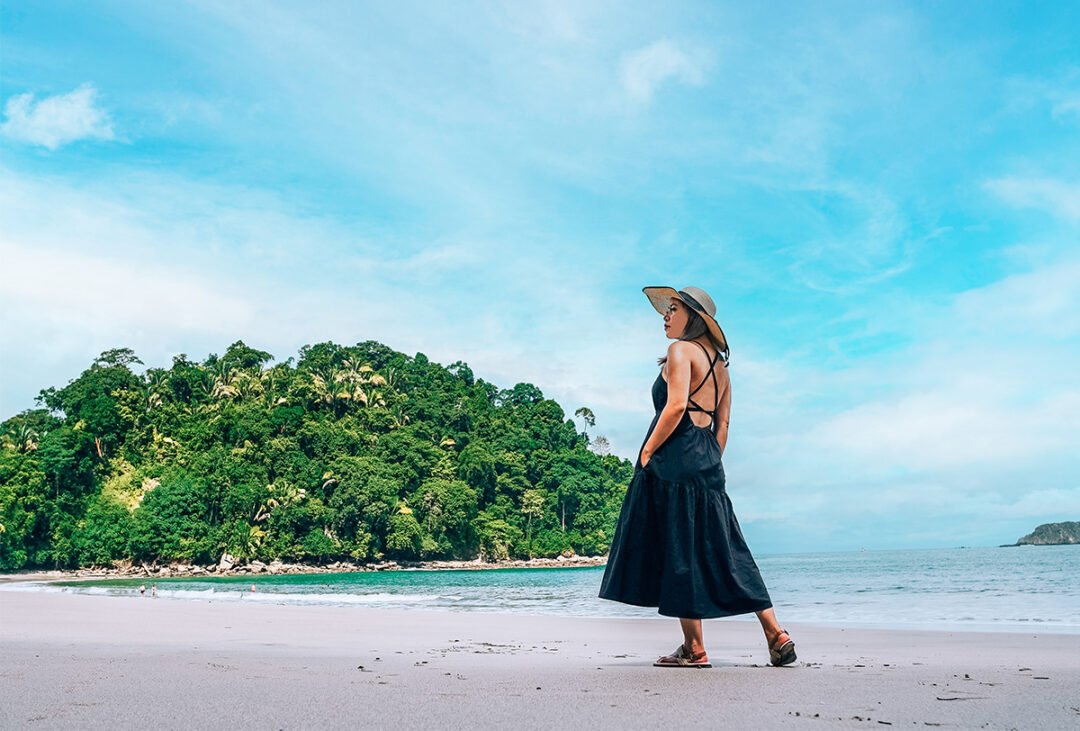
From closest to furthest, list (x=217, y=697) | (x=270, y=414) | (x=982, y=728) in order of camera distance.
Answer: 1. (x=982, y=728)
2. (x=217, y=697)
3. (x=270, y=414)

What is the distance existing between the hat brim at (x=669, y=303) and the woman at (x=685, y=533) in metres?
0.04

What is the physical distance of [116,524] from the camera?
53688mm

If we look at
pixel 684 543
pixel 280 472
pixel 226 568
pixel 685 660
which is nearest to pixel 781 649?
pixel 685 660

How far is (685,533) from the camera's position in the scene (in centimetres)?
406

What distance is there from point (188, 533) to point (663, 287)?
57.5 m

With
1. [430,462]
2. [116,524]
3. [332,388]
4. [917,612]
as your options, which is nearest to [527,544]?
[430,462]

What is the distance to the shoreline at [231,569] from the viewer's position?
166 feet

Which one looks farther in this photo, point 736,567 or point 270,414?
point 270,414

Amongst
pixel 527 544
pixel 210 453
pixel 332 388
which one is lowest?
pixel 527 544

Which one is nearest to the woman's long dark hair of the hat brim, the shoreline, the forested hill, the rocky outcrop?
the hat brim

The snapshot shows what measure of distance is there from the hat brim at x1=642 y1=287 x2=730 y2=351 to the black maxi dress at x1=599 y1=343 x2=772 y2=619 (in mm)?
354

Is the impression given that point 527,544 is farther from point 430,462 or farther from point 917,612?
point 917,612

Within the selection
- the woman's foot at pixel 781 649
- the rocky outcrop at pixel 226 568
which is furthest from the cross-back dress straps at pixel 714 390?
the rocky outcrop at pixel 226 568

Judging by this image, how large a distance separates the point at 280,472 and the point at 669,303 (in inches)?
2395
